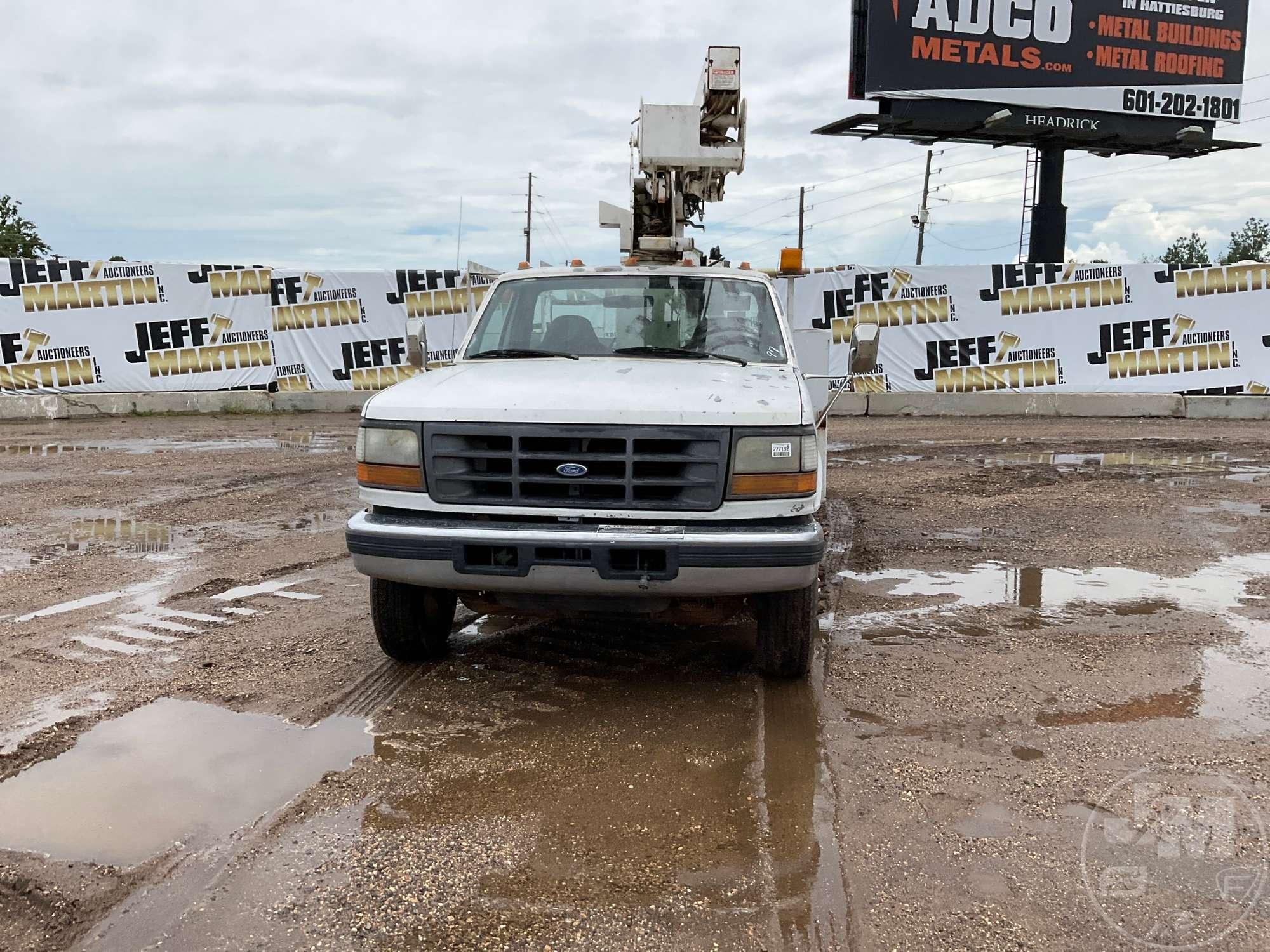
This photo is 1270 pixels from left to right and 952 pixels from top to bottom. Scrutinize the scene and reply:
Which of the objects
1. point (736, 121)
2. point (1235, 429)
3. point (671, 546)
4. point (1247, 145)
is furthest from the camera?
point (1247, 145)

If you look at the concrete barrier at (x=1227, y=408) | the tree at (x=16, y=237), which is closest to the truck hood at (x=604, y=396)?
the concrete barrier at (x=1227, y=408)

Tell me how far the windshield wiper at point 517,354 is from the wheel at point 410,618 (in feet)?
4.45

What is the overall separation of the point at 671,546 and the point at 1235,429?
1509 cm

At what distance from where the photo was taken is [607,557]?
12.8 feet

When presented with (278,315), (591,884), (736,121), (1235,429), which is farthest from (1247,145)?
(591,884)

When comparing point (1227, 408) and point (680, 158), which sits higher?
point (680, 158)

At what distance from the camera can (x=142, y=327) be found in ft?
57.2

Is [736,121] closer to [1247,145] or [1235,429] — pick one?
[1235,429]

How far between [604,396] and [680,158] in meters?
4.25

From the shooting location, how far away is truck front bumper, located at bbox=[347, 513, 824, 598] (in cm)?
391

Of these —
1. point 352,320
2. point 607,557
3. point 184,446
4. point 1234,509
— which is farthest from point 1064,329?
point 607,557

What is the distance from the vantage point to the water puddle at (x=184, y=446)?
40.9 feet

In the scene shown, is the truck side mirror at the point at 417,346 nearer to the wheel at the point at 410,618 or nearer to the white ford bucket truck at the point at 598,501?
the white ford bucket truck at the point at 598,501

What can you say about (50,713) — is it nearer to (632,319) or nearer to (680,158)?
(632,319)
